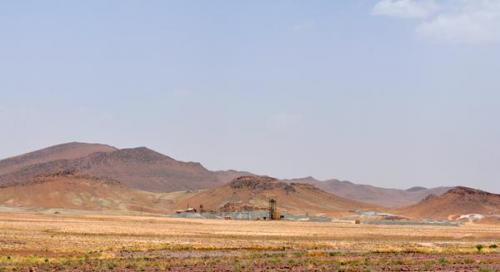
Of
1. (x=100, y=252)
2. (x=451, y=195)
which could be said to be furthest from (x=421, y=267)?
(x=451, y=195)

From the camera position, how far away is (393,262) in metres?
39.6

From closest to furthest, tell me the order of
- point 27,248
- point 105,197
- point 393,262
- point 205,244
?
point 393,262 < point 27,248 < point 205,244 < point 105,197

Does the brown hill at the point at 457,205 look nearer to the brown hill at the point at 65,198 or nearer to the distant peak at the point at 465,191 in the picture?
the distant peak at the point at 465,191

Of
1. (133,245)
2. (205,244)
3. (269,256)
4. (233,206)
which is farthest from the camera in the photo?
(233,206)

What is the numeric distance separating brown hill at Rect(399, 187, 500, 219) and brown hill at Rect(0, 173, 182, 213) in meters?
58.8

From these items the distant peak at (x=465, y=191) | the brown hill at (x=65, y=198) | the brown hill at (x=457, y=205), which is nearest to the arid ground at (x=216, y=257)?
the brown hill at (x=457, y=205)

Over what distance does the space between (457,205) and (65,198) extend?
90809 mm

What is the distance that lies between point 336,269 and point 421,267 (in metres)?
4.66

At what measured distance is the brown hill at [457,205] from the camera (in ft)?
570

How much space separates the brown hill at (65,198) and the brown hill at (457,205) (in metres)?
58.8

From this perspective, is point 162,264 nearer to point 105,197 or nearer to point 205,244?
point 205,244

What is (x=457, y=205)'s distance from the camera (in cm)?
17825

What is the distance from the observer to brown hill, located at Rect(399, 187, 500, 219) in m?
174

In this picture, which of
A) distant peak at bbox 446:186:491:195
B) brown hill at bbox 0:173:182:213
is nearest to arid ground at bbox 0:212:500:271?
brown hill at bbox 0:173:182:213
